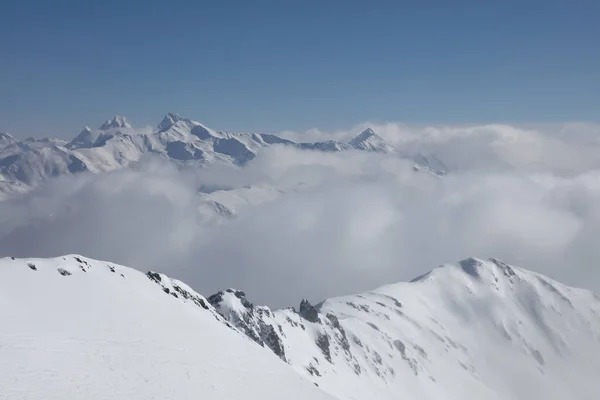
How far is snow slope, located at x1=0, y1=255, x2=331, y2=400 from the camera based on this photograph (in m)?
24.8

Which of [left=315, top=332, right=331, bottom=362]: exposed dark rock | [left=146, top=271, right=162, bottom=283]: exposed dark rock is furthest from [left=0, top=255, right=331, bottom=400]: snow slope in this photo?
[left=315, top=332, right=331, bottom=362]: exposed dark rock

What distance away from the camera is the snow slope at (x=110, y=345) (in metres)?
24.8

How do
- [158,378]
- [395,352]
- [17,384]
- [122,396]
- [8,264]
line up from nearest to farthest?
1. [17,384]
2. [122,396]
3. [158,378]
4. [8,264]
5. [395,352]

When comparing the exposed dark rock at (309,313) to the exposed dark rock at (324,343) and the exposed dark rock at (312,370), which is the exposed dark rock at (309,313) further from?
the exposed dark rock at (312,370)

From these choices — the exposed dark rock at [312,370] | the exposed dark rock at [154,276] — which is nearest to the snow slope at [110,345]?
the exposed dark rock at [154,276]

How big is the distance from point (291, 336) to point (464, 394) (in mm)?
99269

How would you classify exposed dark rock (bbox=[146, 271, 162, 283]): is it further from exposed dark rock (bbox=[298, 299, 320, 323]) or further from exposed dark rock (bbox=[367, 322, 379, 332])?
exposed dark rock (bbox=[367, 322, 379, 332])

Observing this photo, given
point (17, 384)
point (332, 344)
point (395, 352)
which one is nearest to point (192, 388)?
point (17, 384)

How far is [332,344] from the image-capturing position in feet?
393

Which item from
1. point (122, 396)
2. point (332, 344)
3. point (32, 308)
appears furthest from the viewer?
point (332, 344)

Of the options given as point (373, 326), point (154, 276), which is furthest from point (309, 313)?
point (154, 276)

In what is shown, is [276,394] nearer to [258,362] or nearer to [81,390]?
[258,362]

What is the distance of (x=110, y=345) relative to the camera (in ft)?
100

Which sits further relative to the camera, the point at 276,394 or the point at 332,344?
the point at 332,344
